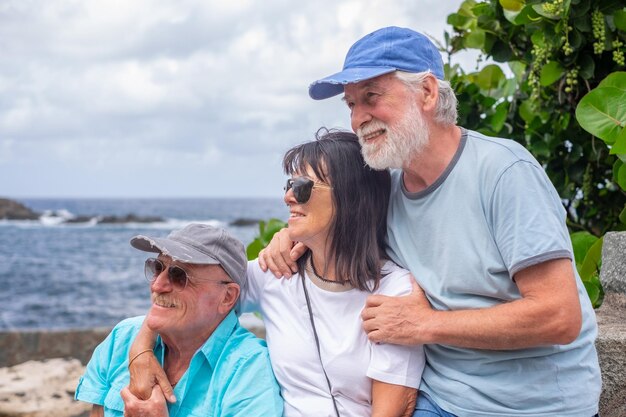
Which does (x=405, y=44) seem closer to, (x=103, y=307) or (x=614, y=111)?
(x=614, y=111)

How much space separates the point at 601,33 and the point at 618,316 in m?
1.41

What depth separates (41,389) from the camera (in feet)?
19.2

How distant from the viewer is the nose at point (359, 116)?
2.57m

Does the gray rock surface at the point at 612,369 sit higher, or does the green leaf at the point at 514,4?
the green leaf at the point at 514,4

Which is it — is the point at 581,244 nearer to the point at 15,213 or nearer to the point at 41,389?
the point at 41,389

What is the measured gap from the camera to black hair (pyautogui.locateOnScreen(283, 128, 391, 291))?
2.61 metres

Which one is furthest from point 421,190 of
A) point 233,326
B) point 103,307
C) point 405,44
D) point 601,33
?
point 103,307

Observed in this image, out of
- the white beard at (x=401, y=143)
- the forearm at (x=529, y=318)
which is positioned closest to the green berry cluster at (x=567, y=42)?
the white beard at (x=401, y=143)

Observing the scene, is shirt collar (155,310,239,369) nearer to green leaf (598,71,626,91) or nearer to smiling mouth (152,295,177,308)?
smiling mouth (152,295,177,308)

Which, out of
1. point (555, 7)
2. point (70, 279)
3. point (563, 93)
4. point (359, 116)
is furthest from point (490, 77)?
point (70, 279)

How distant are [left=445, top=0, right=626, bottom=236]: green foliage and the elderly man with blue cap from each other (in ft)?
4.25

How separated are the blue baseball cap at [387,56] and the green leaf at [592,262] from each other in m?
1.53

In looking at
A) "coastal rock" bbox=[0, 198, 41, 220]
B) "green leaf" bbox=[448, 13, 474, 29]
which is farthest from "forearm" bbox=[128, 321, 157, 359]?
"coastal rock" bbox=[0, 198, 41, 220]

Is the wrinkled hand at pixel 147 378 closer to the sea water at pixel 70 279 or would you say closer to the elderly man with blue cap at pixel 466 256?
the elderly man with blue cap at pixel 466 256
